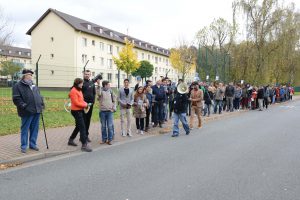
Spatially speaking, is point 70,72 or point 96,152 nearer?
point 96,152

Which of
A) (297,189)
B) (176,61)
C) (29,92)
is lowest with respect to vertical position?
(297,189)

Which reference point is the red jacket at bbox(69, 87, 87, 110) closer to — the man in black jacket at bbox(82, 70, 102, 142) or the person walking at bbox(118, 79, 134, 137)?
the man in black jacket at bbox(82, 70, 102, 142)

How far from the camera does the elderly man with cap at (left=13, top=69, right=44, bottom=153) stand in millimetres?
7323

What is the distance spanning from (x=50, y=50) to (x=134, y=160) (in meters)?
49.0

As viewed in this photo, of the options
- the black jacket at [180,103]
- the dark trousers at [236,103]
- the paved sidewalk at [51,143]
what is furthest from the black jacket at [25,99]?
the dark trousers at [236,103]

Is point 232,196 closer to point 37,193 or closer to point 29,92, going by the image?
point 37,193

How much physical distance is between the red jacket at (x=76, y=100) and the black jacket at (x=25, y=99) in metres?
0.83

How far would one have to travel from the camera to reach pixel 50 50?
52.2m

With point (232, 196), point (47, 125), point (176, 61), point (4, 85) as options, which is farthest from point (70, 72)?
point (176, 61)

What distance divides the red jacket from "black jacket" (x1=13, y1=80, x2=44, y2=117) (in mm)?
826

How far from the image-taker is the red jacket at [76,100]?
7.89 meters

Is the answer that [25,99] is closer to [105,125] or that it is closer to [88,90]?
[88,90]

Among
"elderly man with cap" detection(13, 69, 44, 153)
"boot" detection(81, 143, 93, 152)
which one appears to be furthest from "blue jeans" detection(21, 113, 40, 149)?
"boot" detection(81, 143, 93, 152)

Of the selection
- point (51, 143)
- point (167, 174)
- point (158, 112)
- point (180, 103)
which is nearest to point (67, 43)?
point (158, 112)
